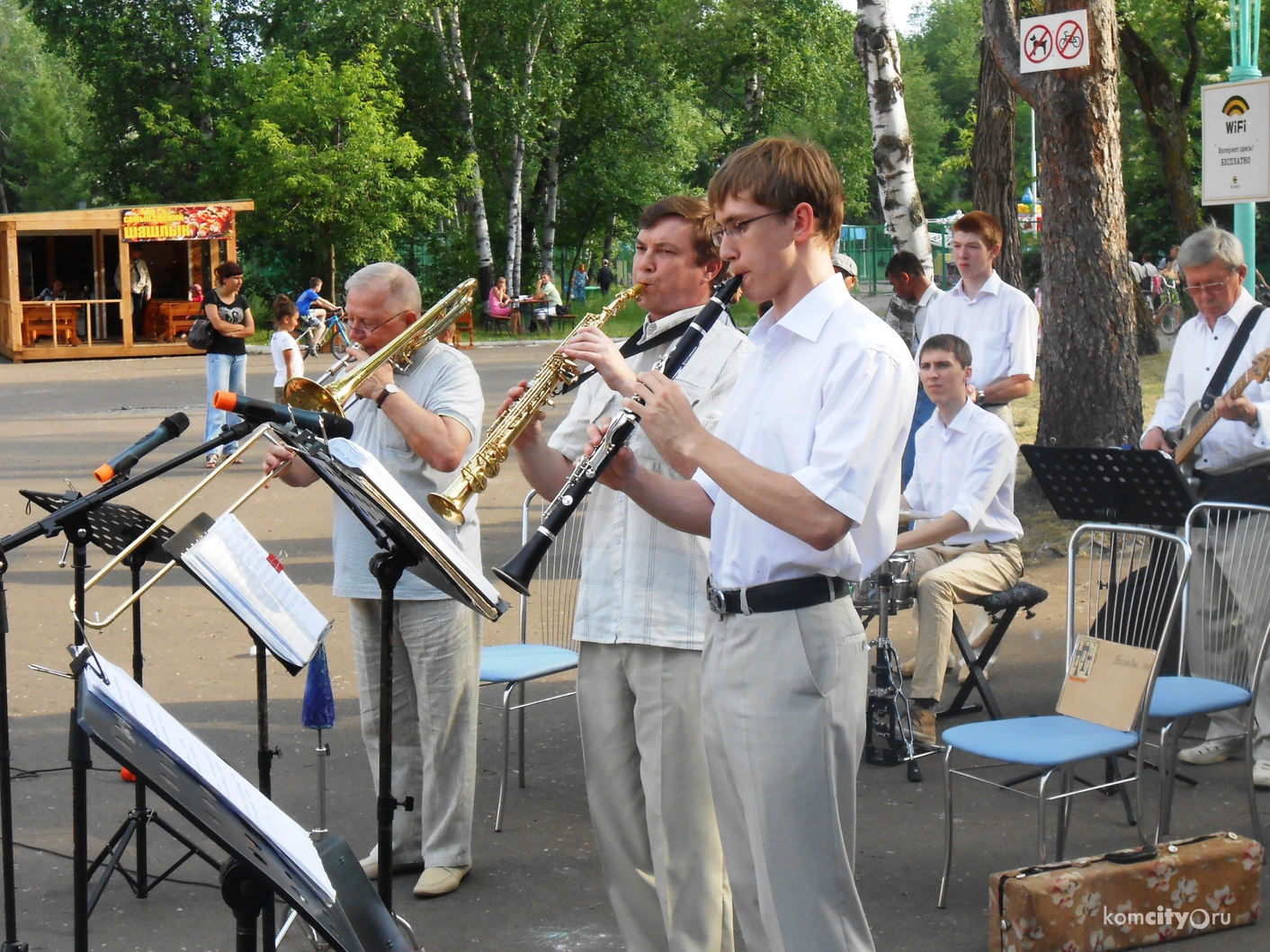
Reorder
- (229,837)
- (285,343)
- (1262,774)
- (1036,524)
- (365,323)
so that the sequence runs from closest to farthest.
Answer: (229,837) → (365,323) → (1262,774) → (1036,524) → (285,343)

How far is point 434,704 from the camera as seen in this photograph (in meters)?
4.17

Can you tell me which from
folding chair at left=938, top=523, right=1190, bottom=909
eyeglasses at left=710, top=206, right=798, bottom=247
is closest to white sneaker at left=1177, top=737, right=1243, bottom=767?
folding chair at left=938, top=523, right=1190, bottom=909

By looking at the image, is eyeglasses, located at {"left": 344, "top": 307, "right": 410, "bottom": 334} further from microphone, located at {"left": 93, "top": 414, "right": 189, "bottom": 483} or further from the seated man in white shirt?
the seated man in white shirt

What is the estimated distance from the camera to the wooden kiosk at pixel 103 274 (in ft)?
86.2

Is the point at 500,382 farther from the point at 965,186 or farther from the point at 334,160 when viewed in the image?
the point at 965,186

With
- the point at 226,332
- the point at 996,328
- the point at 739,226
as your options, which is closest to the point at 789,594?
the point at 739,226

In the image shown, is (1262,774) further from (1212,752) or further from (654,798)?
(654,798)

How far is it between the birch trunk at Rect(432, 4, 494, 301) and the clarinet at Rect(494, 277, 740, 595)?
1105 inches

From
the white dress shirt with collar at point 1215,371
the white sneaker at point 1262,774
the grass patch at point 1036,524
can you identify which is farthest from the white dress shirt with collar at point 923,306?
the white sneaker at point 1262,774

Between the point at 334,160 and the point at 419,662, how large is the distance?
27.3 m

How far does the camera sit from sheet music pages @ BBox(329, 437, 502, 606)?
257cm

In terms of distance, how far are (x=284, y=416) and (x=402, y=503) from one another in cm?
29

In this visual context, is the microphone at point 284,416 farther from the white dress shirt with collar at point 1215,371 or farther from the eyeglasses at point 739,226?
the white dress shirt with collar at point 1215,371

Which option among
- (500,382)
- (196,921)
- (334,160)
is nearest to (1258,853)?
(196,921)
